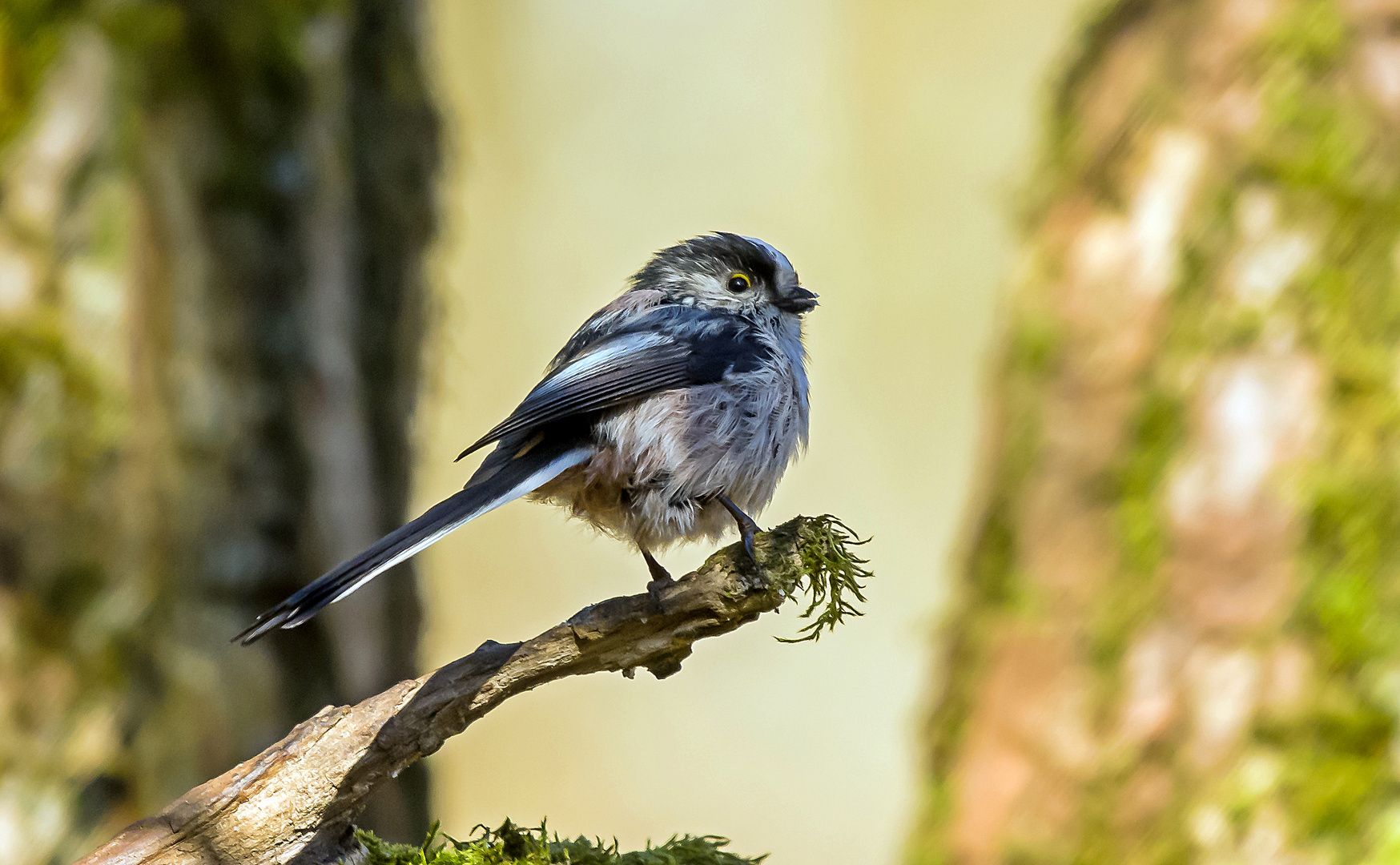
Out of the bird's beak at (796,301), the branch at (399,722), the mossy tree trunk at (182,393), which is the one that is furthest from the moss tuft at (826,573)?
the mossy tree trunk at (182,393)

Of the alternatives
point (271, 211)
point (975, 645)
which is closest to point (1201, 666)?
point (975, 645)

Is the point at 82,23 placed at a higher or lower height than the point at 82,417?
higher

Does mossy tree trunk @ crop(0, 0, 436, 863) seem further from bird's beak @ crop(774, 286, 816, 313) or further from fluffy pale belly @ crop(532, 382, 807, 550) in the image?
bird's beak @ crop(774, 286, 816, 313)

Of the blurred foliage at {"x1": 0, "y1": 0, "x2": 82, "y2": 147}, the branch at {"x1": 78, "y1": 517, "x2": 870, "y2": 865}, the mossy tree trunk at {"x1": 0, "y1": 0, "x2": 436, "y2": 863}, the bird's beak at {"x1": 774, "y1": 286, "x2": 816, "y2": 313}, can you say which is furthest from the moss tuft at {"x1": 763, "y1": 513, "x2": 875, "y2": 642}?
the blurred foliage at {"x1": 0, "y1": 0, "x2": 82, "y2": 147}

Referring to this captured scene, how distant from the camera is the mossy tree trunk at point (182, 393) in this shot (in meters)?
3.21

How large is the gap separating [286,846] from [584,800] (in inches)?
219

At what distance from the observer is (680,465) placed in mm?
2561

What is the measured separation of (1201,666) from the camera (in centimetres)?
319

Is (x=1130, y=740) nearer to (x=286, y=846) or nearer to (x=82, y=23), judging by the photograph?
(x=286, y=846)

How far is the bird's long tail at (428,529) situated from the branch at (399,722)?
200 mm

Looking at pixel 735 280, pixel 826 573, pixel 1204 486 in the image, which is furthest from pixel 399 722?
pixel 1204 486

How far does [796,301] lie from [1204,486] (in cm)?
147

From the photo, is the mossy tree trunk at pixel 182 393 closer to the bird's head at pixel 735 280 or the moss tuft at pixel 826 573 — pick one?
the bird's head at pixel 735 280

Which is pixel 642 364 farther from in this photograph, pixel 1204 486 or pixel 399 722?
pixel 1204 486
